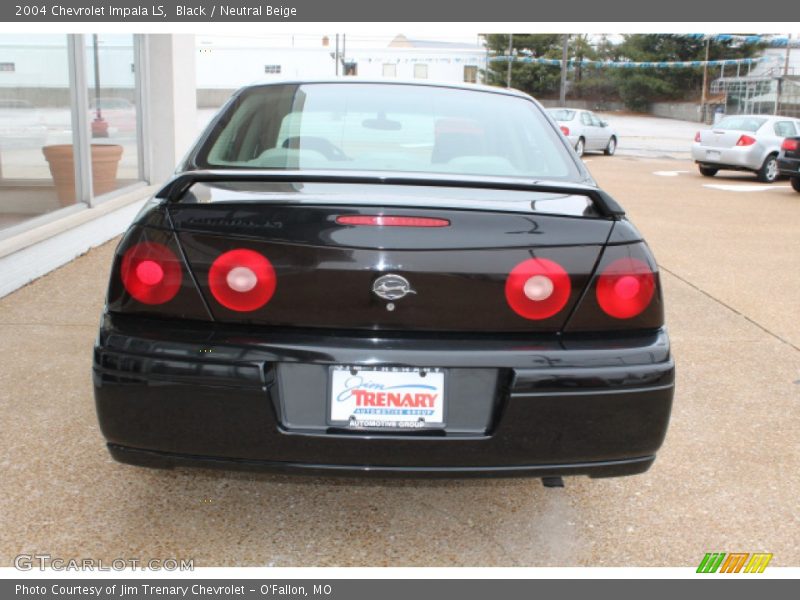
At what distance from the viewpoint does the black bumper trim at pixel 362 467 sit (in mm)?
2289

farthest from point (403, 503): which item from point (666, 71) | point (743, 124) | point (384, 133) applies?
point (666, 71)

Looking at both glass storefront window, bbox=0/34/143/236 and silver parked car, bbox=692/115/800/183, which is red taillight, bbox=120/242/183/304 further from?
silver parked car, bbox=692/115/800/183

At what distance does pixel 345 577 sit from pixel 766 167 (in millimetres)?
16618

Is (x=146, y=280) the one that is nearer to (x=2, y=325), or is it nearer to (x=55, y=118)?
(x=2, y=325)

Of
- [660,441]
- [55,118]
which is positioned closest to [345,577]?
[660,441]

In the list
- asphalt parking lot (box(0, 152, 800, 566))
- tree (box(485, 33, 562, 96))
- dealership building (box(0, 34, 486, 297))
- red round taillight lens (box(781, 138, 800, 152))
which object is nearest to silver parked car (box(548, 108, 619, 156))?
red round taillight lens (box(781, 138, 800, 152))

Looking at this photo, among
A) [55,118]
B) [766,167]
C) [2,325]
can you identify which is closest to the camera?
[2,325]

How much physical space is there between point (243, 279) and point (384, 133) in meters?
1.06

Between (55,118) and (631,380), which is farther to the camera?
(55,118)

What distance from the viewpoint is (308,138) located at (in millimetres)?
3068

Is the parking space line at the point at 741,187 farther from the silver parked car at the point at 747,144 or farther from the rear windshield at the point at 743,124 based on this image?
the rear windshield at the point at 743,124

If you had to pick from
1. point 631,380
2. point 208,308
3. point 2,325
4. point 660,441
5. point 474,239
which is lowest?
point 2,325

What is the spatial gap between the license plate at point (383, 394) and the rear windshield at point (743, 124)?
16893 millimetres

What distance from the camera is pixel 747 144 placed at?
16922 millimetres
